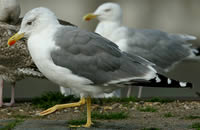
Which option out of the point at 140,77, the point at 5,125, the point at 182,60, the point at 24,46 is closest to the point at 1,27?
the point at 24,46

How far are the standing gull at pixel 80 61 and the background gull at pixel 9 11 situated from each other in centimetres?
251

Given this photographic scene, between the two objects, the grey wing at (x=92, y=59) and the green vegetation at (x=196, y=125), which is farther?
the green vegetation at (x=196, y=125)

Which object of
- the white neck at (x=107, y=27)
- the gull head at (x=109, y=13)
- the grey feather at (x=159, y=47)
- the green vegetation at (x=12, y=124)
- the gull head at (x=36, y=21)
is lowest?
the green vegetation at (x=12, y=124)

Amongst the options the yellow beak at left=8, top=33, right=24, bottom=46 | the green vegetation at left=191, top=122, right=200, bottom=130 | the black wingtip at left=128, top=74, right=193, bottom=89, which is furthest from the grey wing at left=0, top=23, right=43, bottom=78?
the green vegetation at left=191, top=122, right=200, bottom=130

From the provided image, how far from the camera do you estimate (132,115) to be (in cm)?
670

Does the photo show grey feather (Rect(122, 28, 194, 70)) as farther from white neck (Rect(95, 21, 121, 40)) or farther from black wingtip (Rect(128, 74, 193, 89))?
black wingtip (Rect(128, 74, 193, 89))

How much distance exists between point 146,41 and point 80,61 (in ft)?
12.7

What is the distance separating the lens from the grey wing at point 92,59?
5598mm

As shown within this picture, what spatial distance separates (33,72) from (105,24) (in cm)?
281

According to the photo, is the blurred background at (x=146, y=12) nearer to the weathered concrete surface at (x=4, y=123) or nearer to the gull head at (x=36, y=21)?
the weathered concrete surface at (x=4, y=123)

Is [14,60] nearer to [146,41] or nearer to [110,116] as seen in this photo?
[110,116]

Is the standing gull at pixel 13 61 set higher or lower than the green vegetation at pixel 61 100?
higher

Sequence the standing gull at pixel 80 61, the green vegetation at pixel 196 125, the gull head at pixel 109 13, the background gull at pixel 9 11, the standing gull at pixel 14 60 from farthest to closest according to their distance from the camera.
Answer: the gull head at pixel 109 13 < the background gull at pixel 9 11 < the standing gull at pixel 14 60 < the green vegetation at pixel 196 125 < the standing gull at pixel 80 61

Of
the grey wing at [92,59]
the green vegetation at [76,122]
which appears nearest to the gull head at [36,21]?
the grey wing at [92,59]
